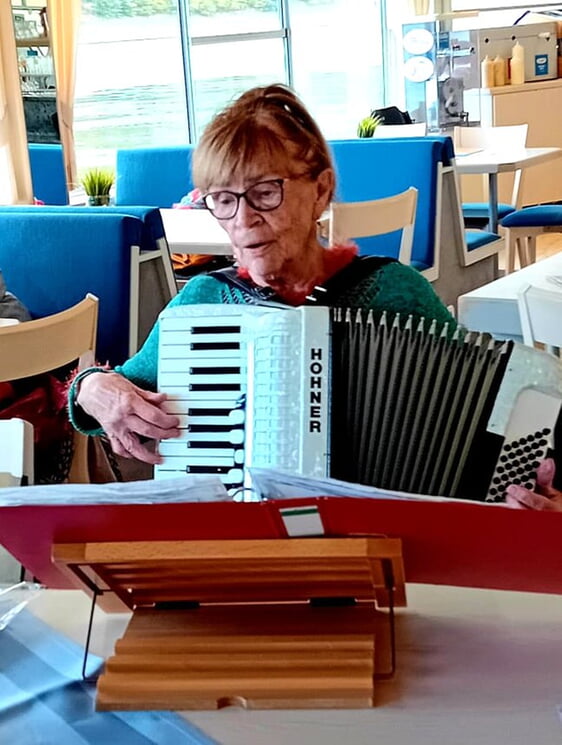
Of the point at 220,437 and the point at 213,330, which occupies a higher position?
the point at 213,330

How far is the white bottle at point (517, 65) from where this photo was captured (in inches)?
281

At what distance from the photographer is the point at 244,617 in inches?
42.1

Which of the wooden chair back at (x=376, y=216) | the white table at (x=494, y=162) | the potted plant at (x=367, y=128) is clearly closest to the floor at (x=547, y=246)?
the white table at (x=494, y=162)

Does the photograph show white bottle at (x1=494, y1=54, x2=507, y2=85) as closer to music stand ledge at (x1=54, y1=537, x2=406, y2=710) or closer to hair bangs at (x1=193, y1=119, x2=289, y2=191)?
hair bangs at (x1=193, y1=119, x2=289, y2=191)

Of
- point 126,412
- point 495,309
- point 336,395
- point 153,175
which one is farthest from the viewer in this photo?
point 153,175

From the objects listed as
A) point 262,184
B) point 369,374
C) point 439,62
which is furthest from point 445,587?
point 439,62

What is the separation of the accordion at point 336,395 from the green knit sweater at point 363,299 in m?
0.21

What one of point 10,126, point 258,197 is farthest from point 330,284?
point 10,126

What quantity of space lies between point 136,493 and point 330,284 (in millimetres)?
712

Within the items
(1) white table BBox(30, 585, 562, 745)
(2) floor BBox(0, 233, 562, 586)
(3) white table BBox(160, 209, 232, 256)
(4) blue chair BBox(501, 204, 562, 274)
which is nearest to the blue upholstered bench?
(3) white table BBox(160, 209, 232, 256)

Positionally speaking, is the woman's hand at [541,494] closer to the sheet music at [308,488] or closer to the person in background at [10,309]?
the sheet music at [308,488]

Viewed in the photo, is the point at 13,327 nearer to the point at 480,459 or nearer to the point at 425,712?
the point at 480,459

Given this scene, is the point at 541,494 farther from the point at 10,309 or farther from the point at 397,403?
the point at 10,309

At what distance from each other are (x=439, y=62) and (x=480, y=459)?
5813 millimetres
